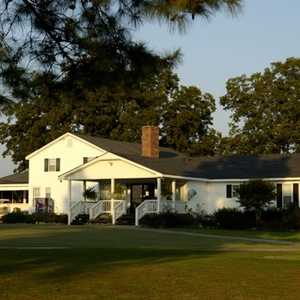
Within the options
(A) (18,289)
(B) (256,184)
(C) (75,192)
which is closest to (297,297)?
(A) (18,289)

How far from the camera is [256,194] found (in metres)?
40.6

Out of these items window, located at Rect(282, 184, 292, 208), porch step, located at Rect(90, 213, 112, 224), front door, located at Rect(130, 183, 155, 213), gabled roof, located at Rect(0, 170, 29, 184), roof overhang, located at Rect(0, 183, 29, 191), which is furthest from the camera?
gabled roof, located at Rect(0, 170, 29, 184)

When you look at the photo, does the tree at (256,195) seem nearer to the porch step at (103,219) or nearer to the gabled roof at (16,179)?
the porch step at (103,219)

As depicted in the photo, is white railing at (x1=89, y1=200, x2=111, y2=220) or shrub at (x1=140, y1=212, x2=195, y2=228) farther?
white railing at (x1=89, y1=200, x2=111, y2=220)

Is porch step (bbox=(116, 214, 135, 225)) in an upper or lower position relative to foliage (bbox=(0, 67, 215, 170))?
lower

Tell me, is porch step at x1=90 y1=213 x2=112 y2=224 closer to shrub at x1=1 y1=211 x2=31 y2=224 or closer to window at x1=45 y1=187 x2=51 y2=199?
shrub at x1=1 y1=211 x2=31 y2=224

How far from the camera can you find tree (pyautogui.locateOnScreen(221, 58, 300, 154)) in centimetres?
6431

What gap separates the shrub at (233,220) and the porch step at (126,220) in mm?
6196

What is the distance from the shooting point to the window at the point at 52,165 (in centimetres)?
5641

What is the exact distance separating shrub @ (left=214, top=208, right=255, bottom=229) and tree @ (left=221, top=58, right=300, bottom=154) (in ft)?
80.6

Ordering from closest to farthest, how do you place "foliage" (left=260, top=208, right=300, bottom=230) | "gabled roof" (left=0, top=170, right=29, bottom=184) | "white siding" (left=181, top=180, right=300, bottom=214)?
"foliage" (left=260, top=208, right=300, bottom=230) < "white siding" (left=181, top=180, right=300, bottom=214) < "gabled roof" (left=0, top=170, right=29, bottom=184)

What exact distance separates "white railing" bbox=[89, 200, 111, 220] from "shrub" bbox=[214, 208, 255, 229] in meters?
8.64

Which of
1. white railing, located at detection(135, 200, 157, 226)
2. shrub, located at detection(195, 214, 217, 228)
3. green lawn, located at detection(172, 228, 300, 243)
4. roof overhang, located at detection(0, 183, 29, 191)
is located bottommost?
green lawn, located at detection(172, 228, 300, 243)

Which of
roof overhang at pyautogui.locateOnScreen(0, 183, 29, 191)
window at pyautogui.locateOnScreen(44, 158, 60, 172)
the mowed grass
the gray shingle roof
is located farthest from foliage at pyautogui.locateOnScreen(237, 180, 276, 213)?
roof overhang at pyautogui.locateOnScreen(0, 183, 29, 191)
